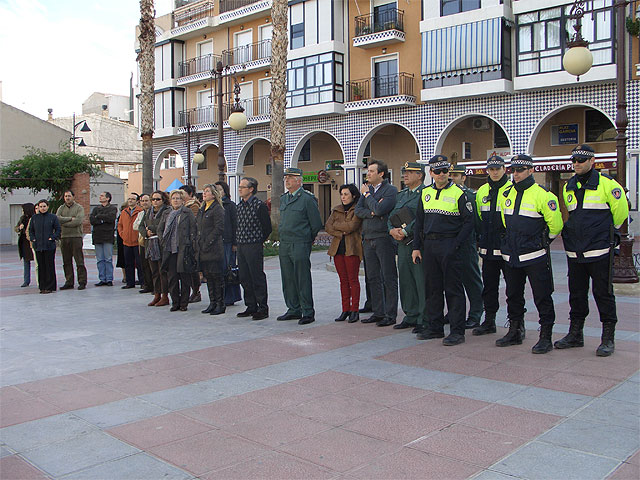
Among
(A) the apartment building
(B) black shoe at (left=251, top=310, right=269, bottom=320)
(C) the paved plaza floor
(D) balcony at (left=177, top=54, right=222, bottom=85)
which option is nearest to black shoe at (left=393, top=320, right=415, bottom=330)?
(C) the paved plaza floor

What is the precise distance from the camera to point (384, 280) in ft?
27.1

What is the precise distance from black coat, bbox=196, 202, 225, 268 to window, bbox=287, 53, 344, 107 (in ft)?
73.1

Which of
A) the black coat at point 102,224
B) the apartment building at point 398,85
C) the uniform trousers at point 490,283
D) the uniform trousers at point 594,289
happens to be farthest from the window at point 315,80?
the uniform trousers at point 594,289

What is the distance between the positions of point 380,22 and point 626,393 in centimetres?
2744

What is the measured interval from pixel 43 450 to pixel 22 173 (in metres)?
24.2

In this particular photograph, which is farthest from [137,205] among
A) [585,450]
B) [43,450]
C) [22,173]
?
[22,173]

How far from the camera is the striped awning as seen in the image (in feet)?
82.5

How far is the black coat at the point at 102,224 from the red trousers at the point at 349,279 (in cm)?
639

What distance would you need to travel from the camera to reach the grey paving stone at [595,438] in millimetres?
3971

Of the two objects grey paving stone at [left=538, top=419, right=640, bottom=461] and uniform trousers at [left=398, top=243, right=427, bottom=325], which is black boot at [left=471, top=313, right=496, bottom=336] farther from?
grey paving stone at [left=538, top=419, right=640, bottom=461]

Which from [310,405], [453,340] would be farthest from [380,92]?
[310,405]

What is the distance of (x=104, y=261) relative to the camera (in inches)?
526

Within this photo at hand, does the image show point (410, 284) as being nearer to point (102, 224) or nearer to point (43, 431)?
point (43, 431)

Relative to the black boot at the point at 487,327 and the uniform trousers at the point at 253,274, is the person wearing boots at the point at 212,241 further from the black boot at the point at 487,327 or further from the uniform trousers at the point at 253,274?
the black boot at the point at 487,327
